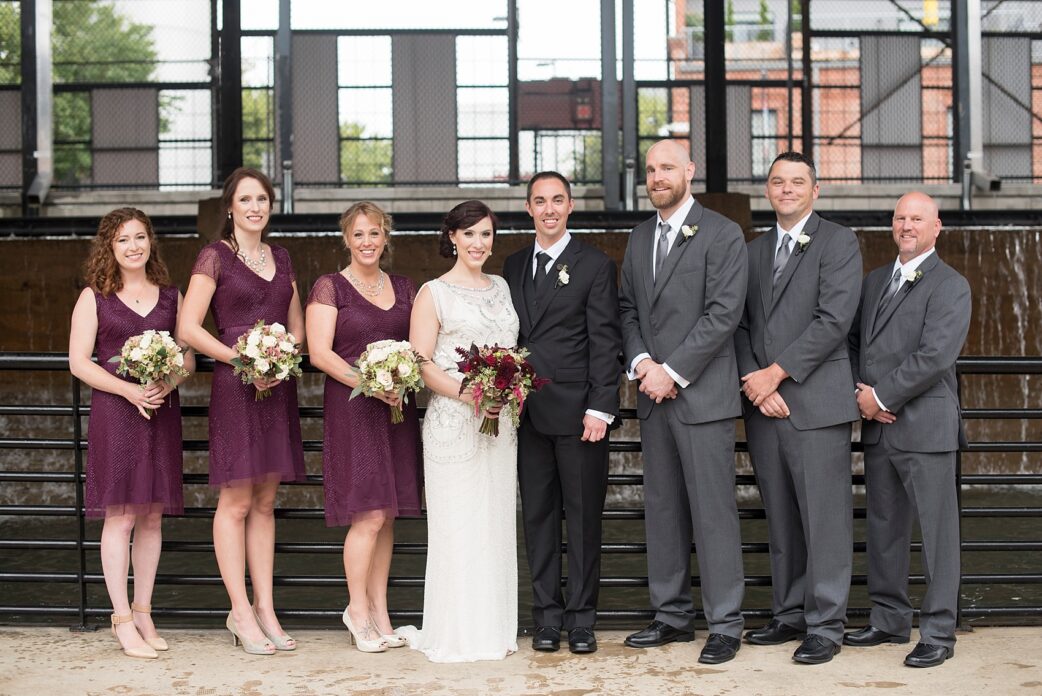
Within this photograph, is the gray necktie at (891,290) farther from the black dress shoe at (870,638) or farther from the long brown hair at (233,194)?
the long brown hair at (233,194)

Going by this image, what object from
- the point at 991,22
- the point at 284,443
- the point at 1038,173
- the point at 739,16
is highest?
the point at 739,16

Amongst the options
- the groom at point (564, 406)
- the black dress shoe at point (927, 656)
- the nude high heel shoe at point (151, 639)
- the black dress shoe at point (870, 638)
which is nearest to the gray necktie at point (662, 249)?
the groom at point (564, 406)

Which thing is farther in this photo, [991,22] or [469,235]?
[991,22]

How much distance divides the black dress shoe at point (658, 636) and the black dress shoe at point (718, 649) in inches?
6.3

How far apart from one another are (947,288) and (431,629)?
249 cm

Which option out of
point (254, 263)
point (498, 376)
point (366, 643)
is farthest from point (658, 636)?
point (254, 263)

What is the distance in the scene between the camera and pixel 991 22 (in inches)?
998

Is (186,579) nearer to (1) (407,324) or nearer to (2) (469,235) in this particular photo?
(1) (407,324)

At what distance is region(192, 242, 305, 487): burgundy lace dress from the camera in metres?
5.04

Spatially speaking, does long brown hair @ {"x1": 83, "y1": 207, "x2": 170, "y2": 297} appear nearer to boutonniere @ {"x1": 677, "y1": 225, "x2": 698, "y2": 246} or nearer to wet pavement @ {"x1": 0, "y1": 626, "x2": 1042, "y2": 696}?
wet pavement @ {"x1": 0, "y1": 626, "x2": 1042, "y2": 696}

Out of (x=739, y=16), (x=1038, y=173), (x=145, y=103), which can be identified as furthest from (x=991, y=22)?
(x=145, y=103)

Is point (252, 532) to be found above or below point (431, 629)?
above

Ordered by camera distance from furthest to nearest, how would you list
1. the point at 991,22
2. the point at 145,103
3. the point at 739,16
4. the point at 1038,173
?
the point at 739,16 → the point at 991,22 → the point at 1038,173 → the point at 145,103

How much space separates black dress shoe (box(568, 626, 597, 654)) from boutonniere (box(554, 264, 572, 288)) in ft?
4.67
